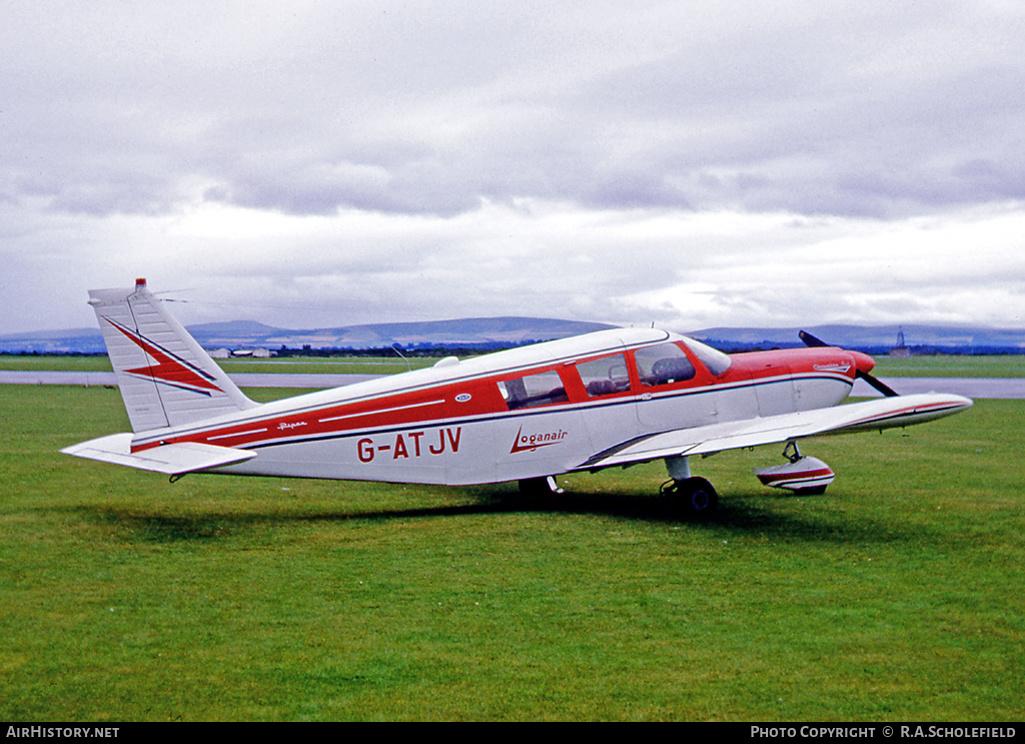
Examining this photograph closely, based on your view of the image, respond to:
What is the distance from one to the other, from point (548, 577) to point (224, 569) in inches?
126

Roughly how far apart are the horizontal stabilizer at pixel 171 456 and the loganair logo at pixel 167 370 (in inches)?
30.6

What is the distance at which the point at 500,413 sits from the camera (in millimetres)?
11531

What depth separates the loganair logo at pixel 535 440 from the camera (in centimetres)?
1162

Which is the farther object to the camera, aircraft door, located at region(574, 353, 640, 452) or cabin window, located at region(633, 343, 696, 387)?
cabin window, located at region(633, 343, 696, 387)

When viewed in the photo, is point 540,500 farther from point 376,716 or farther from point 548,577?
point 376,716

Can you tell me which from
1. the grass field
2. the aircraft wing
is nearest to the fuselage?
the aircraft wing

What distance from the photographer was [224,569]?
8.51m

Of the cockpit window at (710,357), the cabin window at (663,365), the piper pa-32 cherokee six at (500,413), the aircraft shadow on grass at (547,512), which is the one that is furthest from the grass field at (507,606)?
the cockpit window at (710,357)

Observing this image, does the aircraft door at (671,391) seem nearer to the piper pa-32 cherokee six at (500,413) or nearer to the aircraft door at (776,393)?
the piper pa-32 cherokee six at (500,413)

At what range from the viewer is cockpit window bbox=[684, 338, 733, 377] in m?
12.6

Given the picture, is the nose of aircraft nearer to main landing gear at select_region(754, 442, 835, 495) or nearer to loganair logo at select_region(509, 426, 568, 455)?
main landing gear at select_region(754, 442, 835, 495)

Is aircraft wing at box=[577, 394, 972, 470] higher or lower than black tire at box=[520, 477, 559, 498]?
higher

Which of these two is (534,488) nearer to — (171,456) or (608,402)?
(608,402)

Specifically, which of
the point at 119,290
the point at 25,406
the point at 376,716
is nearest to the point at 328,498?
the point at 119,290
